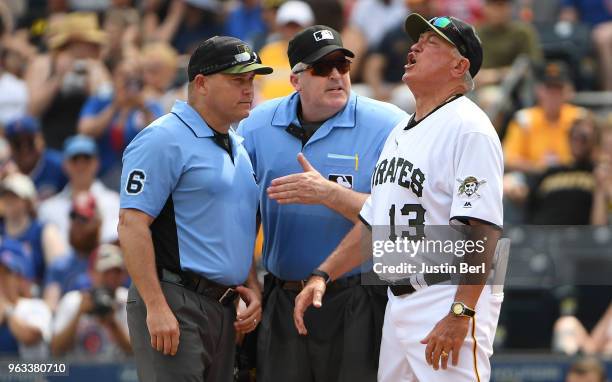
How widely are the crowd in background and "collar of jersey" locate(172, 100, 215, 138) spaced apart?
326 cm

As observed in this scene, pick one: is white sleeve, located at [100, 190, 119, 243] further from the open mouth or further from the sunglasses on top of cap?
the sunglasses on top of cap

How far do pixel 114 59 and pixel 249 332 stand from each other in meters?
7.24

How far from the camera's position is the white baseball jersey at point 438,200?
203 inches

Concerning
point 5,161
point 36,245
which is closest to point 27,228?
point 36,245

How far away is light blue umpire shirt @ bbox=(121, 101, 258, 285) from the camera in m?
5.50

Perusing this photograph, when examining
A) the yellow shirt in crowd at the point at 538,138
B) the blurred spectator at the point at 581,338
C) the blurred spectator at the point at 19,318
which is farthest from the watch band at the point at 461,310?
the yellow shirt in crowd at the point at 538,138

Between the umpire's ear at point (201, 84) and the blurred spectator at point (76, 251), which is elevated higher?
the umpire's ear at point (201, 84)

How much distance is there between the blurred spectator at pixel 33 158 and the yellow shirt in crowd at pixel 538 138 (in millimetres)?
4093

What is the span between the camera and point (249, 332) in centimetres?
Result: 623

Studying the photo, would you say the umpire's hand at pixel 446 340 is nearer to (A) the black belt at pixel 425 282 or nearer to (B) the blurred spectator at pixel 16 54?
(A) the black belt at pixel 425 282

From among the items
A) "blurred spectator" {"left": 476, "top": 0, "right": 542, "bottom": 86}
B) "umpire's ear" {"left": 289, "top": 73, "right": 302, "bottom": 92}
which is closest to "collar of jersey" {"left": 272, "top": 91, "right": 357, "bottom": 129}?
"umpire's ear" {"left": 289, "top": 73, "right": 302, "bottom": 92}

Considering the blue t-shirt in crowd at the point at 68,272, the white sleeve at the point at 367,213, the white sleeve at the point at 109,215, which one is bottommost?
the blue t-shirt in crowd at the point at 68,272

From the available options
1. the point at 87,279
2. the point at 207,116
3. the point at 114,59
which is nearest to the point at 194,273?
the point at 207,116

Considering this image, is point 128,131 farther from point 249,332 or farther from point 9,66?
point 249,332
